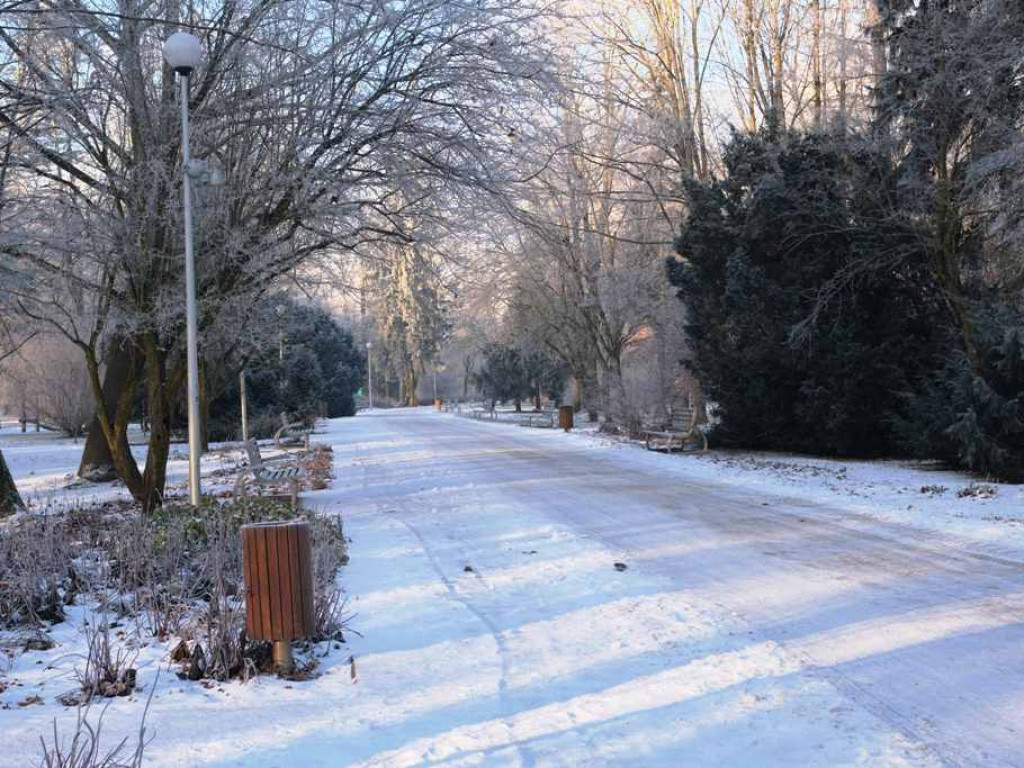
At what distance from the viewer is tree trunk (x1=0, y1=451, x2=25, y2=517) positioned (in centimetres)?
1516

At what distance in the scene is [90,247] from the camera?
11.7m

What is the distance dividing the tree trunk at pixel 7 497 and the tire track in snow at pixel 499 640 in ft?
26.4

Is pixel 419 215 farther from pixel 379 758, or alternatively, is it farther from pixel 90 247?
pixel 379 758

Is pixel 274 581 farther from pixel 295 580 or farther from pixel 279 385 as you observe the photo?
pixel 279 385

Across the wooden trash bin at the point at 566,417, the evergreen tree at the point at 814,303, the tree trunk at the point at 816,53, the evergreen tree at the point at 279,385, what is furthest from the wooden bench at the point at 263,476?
the wooden trash bin at the point at 566,417

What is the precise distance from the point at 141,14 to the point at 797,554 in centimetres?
970

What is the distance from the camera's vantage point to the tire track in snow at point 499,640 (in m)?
4.39

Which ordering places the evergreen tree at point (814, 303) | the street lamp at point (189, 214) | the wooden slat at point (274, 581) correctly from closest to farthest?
the wooden slat at point (274, 581) → the street lamp at point (189, 214) → the evergreen tree at point (814, 303)

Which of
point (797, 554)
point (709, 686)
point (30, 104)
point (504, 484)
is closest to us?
point (709, 686)

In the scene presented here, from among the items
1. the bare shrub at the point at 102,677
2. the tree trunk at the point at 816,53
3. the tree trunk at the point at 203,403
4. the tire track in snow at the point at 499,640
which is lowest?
the tire track in snow at the point at 499,640

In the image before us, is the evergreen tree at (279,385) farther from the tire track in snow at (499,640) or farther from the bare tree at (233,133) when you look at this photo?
the tire track in snow at (499,640)

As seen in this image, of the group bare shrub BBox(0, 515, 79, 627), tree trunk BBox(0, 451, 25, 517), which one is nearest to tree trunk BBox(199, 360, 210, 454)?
tree trunk BBox(0, 451, 25, 517)

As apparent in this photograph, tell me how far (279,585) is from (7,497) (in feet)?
40.0

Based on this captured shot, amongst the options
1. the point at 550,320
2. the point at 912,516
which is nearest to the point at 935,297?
the point at 912,516
